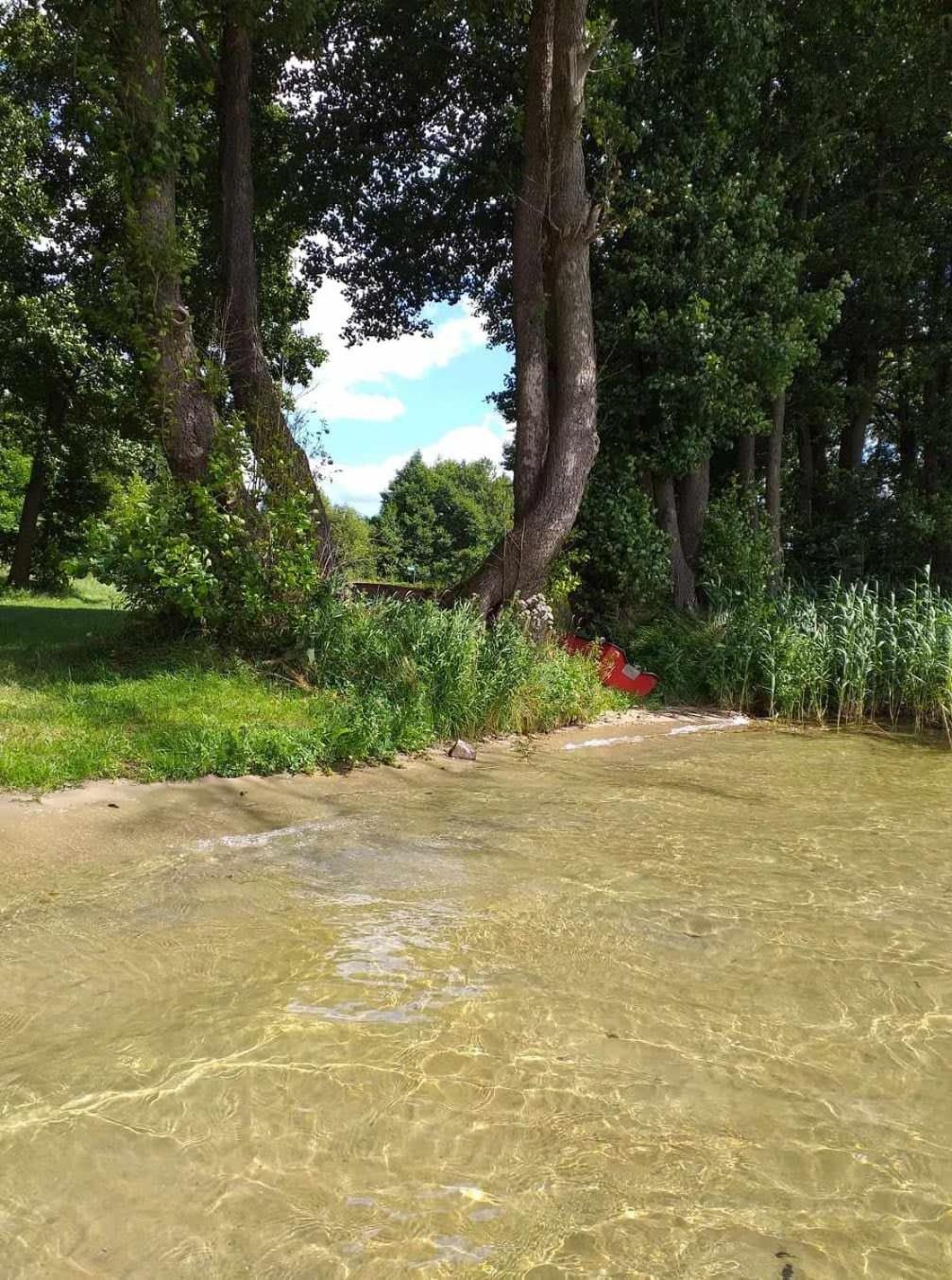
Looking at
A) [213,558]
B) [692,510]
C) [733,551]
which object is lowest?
[213,558]

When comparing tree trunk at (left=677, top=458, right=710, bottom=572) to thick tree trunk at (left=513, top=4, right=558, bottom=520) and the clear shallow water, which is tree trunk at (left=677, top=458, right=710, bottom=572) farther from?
the clear shallow water

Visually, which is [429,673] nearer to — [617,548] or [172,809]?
[172,809]

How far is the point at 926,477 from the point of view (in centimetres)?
1878

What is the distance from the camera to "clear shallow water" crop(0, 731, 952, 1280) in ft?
7.54

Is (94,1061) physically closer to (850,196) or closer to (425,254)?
(425,254)

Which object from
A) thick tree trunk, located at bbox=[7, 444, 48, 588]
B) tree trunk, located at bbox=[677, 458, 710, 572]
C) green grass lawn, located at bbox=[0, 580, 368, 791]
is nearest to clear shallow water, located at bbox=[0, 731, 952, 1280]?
green grass lawn, located at bbox=[0, 580, 368, 791]

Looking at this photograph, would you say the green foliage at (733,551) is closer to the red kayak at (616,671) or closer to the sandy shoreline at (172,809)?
the red kayak at (616,671)

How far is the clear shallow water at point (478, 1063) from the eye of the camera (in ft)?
7.54

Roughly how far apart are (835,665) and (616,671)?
2695 mm

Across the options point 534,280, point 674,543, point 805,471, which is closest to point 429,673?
point 534,280

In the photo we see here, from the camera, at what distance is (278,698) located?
8172 millimetres

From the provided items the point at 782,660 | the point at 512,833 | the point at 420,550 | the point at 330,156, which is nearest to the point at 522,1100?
the point at 512,833

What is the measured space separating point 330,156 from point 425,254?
237 cm

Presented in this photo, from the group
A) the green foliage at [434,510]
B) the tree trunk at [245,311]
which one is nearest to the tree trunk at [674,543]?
the tree trunk at [245,311]
